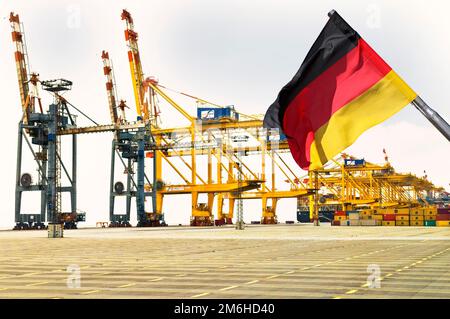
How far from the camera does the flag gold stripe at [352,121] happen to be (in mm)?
9562

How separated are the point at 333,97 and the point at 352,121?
0.51m

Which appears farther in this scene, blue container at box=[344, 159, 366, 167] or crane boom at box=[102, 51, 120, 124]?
blue container at box=[344, 159, 366, 167]

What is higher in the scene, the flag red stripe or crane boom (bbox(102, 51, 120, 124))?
crane boom (bbox(102, 51, 120, 124))

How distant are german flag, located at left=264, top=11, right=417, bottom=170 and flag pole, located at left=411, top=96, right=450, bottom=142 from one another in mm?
874

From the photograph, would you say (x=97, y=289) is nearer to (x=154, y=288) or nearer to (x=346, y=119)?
(x=154, y=288)

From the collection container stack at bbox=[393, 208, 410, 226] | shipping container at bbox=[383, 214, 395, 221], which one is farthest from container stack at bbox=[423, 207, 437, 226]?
shipping container at bbox=[383, 214, 395, 221]

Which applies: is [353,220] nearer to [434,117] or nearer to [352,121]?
[352,121]

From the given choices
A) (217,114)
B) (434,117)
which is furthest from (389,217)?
(434,117)

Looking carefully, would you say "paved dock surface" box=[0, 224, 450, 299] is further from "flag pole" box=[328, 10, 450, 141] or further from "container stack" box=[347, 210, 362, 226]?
"container stack" box=[347, 210, 362, 226]

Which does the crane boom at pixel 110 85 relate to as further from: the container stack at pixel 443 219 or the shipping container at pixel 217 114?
the container stack at pixel 443 219

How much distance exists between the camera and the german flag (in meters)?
9.53

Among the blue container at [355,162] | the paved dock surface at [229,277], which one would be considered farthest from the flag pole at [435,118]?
the blue container at [355,162]
